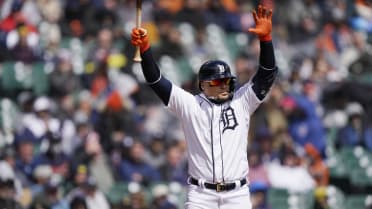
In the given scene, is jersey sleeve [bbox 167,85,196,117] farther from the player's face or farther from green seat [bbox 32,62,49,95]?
green seat [bbox 32,62,49,95]

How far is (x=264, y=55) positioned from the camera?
797 cm

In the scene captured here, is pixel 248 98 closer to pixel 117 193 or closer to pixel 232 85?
pixel 232 85

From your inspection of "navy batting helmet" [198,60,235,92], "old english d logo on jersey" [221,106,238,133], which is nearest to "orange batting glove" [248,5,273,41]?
"navy batting helmet" [198,60,235,92]

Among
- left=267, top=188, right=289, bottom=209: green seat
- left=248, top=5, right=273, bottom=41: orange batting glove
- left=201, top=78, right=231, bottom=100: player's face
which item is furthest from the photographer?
left=267, top=188, right=289, bottom=209: green seat

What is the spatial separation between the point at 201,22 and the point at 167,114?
11.6 feet

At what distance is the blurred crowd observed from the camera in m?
13.0

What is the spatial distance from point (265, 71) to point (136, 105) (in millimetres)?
6977

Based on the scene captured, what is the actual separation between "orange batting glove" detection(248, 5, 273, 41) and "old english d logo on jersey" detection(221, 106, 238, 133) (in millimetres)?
645

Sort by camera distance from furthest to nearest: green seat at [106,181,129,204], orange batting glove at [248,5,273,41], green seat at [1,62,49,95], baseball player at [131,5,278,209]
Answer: green seat at [1,62,49,95]
green seat at [106,181,129,204]
baseball player at [131,5,278,209]
orange batting glove at [248,5,273,41]

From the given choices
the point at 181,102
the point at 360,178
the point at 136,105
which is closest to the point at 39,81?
the point at 136,105

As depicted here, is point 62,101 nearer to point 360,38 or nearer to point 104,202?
point 104,202

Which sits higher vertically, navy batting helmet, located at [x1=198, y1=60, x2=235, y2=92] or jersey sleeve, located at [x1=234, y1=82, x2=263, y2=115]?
navy batting helmet, located at [x1=198, y1=60, x2=235, y2=92]

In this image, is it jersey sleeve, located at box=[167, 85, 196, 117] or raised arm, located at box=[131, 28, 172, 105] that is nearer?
raised arm, located at box=[131, 28, 172, 105]

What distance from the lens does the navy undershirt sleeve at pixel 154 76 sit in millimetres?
→ 8031
